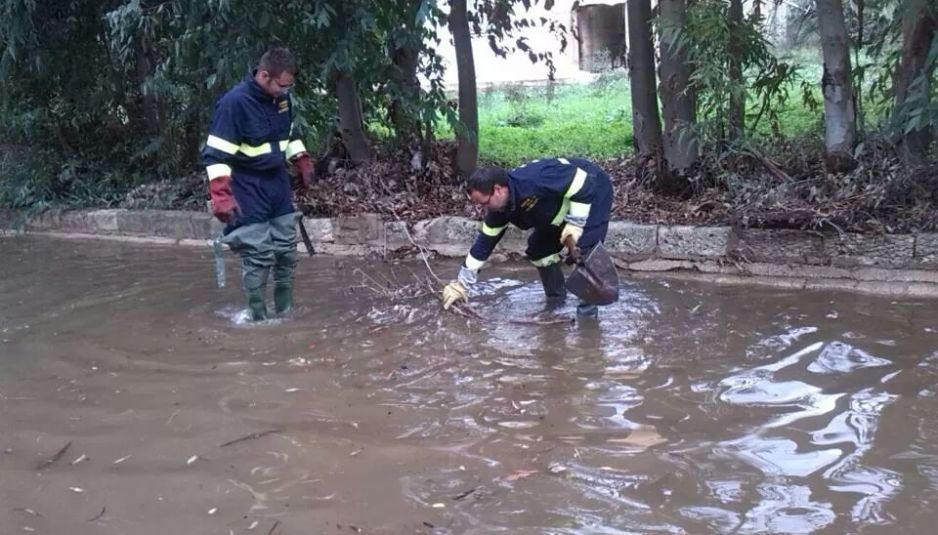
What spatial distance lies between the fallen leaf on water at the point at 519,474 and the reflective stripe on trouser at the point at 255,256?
2896 mm

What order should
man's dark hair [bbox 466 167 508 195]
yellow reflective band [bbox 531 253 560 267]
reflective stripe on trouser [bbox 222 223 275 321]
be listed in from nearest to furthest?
man's dark hair [bbox 466 167 508 195] → reflective stripe on trouser [bbox 222 223 275 321] → yellow reflective band [bbox 531 253 560 267]

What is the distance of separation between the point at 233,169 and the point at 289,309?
103 cm

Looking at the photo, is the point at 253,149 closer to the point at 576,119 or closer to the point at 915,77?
the point at 915,77

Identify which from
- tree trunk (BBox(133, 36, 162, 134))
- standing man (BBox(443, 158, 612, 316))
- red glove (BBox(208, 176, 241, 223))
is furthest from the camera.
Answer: tree trunk (BBox(133, 36, 162, 134))

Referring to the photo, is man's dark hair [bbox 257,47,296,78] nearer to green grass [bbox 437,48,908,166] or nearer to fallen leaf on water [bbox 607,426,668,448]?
fallen leaf on water [bbox 607,426,668,448]

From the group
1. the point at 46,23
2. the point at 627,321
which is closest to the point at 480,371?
the point at 627,321

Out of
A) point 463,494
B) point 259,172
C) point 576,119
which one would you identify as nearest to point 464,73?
point 259,172

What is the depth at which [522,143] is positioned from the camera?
1011cm

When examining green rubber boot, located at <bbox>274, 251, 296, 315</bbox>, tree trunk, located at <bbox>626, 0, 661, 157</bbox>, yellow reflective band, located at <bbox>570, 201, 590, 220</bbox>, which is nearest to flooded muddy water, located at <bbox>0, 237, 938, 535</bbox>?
green rubber boot, located at <bbox>274, 251, 296, 315</bbox>

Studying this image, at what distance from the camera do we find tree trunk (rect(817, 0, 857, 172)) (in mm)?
6754

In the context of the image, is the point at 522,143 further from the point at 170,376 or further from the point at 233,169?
the point at 170,376

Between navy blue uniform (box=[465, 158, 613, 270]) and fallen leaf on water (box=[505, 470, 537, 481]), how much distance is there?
216 centimetres

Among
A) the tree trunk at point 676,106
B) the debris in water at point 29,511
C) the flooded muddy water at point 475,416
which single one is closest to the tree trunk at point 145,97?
the flooded muddy water at point 475,416

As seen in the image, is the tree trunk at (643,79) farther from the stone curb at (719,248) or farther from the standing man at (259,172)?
the standing man at (259,172)
